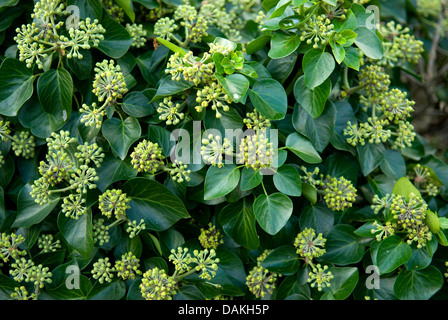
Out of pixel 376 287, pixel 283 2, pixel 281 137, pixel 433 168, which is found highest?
pixel 283 2

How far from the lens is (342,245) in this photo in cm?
164

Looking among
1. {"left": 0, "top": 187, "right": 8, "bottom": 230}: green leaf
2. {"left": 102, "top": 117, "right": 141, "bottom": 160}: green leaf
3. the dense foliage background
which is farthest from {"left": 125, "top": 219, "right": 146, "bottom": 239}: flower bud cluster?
{"left": 0, "top": 187, "right": 8, "bottom": 230}: green leaf

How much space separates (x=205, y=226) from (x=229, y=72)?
69 centimetres

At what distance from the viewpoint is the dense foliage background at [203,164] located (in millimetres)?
1489

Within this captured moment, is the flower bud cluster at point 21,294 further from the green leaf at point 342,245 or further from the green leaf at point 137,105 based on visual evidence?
the green leaf at point 342,245

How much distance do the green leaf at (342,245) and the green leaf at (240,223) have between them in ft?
1.01

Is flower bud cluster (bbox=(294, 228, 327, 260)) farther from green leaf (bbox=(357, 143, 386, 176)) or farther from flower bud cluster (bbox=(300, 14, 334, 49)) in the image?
flower bud cluster (bbox=(300, 14, 334, 49))

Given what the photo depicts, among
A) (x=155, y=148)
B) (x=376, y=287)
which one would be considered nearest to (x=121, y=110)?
(x=155, y=148)

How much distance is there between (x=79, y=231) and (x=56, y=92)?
1.85ft

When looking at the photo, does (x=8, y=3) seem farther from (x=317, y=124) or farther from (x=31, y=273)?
(x=317, y=124)

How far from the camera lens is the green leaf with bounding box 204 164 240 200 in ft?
4.70

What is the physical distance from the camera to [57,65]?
66.7 inches

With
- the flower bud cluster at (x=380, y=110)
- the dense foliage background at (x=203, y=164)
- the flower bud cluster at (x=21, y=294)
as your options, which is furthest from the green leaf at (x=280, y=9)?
the flower bud cluster at (x=21, y=294)
